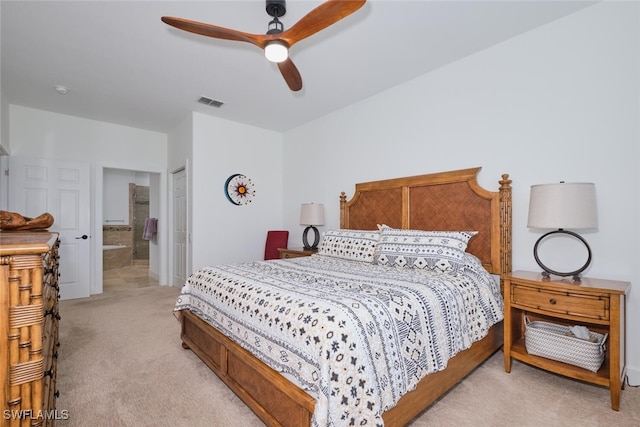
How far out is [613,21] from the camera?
2.12 m

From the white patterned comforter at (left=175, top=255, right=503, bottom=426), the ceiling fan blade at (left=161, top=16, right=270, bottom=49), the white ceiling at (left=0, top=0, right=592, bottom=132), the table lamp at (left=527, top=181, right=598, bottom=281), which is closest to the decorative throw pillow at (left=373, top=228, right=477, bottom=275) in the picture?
the white patterned comforter at (left=175, top=255, right=503, bottom=426)

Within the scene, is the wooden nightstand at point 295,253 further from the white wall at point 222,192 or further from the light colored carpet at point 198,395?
the light colored carpet at point 198,395

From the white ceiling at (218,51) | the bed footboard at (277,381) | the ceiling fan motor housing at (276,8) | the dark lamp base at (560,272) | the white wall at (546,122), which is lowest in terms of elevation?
the bed footboard at (277,381)

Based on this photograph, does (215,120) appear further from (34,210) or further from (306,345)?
(306,345)

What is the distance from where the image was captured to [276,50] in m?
1.96

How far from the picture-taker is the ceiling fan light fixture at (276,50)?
1937 mm

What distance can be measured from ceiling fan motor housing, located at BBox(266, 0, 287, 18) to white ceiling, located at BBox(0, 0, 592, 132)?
0.35ft

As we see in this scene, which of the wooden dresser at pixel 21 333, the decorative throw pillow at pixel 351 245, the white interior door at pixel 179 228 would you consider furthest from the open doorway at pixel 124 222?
the wooden dresser at pixel 21 333

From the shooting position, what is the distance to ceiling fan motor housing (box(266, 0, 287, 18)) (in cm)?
203

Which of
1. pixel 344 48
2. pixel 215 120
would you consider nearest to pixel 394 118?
pixel 344 48

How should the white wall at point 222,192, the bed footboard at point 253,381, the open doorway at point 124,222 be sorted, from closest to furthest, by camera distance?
the bed footboard at point 253,381 < the white wall at point 222,192 < the open doorway at point 124,222

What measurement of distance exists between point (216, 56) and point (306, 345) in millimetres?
2728

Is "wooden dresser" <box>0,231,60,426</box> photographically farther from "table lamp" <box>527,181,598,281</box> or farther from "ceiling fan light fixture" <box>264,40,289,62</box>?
"table lamp" <box>527,181,598,281</box>

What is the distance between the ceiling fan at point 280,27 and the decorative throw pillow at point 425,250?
5.65 ft
